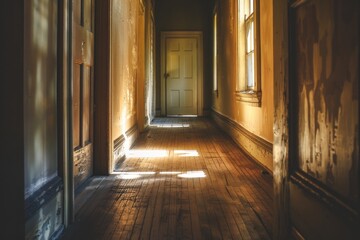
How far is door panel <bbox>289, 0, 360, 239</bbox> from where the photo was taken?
1083 millimetres

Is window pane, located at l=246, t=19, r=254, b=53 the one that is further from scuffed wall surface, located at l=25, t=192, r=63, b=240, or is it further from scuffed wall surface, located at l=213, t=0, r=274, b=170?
scuffed wall surface, located at l=25, t=192, r=63, b=240

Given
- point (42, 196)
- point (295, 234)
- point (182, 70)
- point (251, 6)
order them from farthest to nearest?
point (182, 70) → point (251, 6) → point (42, 196) → point (295, 234)

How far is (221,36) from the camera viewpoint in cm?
795

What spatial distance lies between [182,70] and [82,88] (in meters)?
8.33

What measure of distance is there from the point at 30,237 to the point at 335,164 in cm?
118

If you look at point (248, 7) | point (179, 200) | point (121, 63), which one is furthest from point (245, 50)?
point (179, 200)

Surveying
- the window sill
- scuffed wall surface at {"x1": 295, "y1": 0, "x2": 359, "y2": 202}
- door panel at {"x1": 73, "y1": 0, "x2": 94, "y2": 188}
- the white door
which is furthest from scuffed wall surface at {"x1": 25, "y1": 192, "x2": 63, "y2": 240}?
the white door

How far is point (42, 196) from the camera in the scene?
1740 millimetres

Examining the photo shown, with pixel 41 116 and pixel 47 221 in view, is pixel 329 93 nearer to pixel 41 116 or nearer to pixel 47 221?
pixel 41 116

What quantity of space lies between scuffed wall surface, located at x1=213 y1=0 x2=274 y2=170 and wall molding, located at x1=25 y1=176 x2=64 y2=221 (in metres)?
2.09

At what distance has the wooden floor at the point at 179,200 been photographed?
82.8 inches

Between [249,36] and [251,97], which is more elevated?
[249,36]

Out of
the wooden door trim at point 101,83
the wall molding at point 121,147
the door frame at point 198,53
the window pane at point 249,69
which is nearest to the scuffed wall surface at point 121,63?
the wall molding at point 121,147

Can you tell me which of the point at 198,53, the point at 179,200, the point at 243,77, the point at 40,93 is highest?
the point at 198,53
